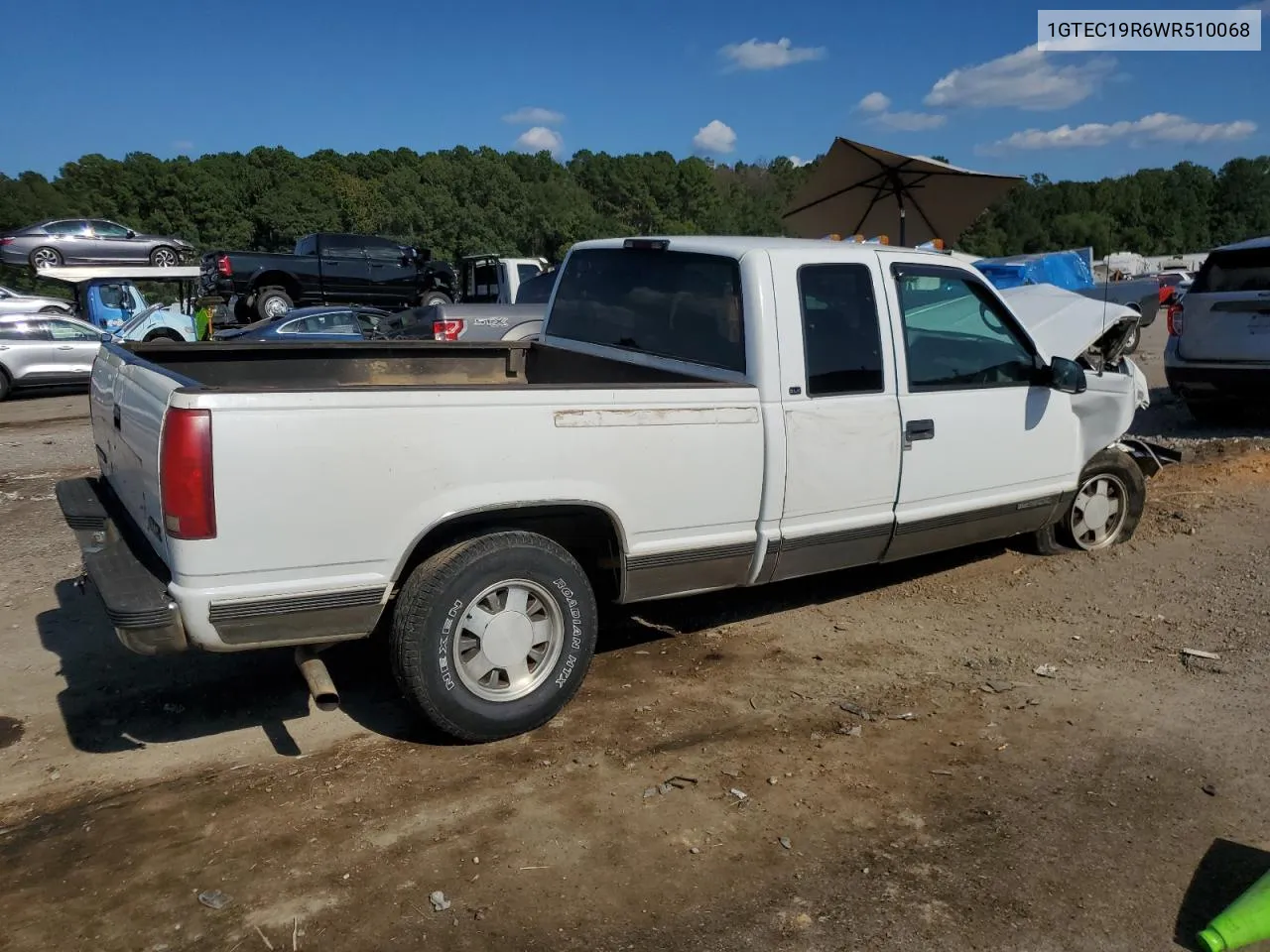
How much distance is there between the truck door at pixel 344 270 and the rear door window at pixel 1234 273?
19.5 m

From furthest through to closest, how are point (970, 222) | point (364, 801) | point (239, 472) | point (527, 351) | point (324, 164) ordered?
point (324, 164) → point (970, 222) → point (527, 351) → point (364, 801) → point (239, 472)

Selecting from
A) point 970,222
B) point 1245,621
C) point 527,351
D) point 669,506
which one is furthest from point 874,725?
point 970,222

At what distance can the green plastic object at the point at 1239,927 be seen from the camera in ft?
8.76

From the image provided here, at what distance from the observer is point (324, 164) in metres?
85.6

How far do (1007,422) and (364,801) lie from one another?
3.62 m

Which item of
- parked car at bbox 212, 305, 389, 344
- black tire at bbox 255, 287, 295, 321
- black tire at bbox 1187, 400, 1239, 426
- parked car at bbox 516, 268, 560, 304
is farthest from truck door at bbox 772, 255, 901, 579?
black tire at bbox 255, 287, 295, 321

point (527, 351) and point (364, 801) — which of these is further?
point (527, 351)

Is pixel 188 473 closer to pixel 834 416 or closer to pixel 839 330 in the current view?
pixel 834 416

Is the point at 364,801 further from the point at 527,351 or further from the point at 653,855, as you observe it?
the point at 527,351

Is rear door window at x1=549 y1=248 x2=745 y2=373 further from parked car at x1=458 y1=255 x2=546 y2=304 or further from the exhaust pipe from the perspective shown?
parked car at x1=458 y1=255 x2=546 y2=304

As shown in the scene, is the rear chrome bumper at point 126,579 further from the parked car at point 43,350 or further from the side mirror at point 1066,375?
the parked car at point 43,350

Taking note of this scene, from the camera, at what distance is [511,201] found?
72.4 metres

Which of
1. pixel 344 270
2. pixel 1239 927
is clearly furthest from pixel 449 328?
pixel 344 270

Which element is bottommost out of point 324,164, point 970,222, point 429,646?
point 429,646
